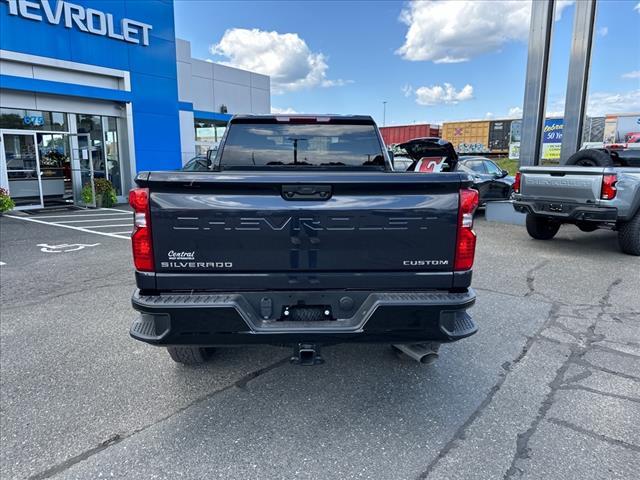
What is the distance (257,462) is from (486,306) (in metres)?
3.45

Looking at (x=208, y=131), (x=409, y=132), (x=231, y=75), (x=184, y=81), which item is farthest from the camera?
(x=409, y=132)

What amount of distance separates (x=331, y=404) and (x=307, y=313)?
838 millimetres

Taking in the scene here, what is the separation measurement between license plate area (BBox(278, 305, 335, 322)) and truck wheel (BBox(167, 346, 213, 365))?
1162 mm

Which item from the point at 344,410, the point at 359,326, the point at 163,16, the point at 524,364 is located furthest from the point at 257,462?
the point at 163,16

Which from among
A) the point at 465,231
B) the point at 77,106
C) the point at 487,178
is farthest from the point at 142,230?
the point at 77,106

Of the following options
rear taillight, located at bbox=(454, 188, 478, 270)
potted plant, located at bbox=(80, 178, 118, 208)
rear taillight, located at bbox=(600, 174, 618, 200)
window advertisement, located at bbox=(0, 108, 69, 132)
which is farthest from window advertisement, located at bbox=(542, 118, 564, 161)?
rear taillight, located at bbox=(454, 188, 478, 270)

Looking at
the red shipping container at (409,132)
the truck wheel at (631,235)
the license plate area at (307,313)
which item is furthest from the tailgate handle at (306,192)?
the red shipping container at (409,132)

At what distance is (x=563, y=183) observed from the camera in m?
7.48

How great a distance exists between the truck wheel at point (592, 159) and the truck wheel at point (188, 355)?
754 cm

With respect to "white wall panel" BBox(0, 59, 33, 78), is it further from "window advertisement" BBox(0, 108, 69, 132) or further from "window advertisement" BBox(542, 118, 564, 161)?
"window advertisement" BBox(542, 118, 564, 161)

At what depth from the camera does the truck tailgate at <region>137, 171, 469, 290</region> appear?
99.5 inches

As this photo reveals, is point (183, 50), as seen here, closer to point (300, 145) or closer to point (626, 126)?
point (300, 145)

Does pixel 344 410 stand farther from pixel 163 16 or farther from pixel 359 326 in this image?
pixel 163 16

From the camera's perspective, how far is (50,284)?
19.6ft
